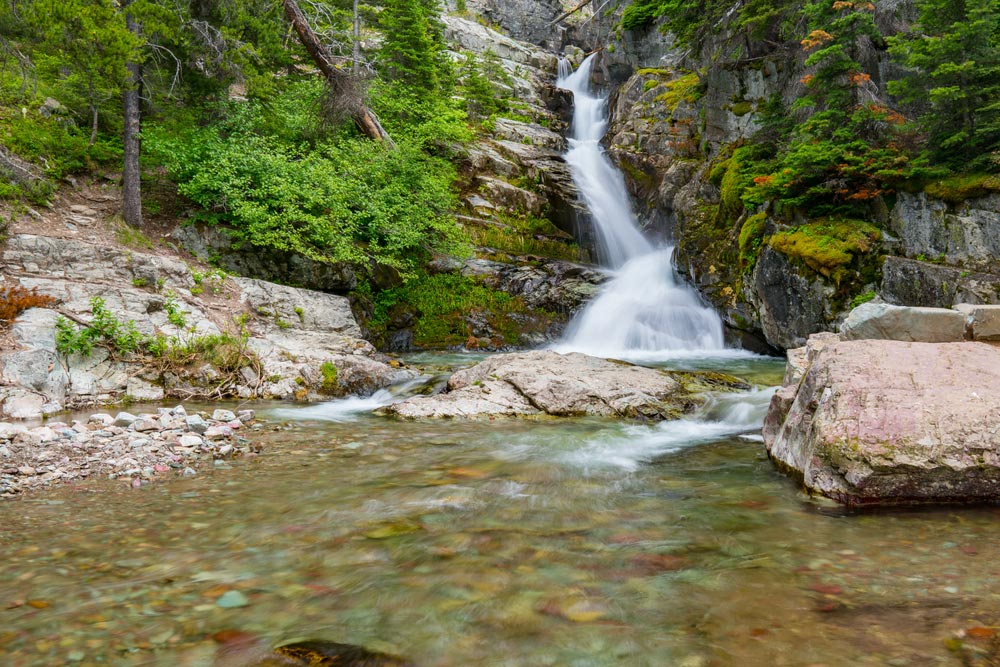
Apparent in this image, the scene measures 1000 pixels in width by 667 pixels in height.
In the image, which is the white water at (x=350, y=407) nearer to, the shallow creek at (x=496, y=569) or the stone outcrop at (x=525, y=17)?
the shallow creek at (x=496, y=569)

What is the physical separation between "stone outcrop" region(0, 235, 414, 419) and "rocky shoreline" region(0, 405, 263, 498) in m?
1.68

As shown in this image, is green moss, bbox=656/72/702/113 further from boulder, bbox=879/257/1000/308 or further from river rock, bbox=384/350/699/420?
river rock, bbox=384/350/699/420

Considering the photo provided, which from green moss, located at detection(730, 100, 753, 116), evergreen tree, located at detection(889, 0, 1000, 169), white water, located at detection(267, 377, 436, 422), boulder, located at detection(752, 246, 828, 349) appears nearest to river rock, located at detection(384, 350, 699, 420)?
white water, located at detection(267, 377, 436, 422)

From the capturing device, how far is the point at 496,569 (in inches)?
122

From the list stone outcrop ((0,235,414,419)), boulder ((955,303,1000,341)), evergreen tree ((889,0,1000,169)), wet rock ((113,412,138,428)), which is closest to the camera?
boulder ((955,303,1000,341))

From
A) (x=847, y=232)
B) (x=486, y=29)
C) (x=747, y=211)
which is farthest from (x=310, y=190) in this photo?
(x=486, y=29)

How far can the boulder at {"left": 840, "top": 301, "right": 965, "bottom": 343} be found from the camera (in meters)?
6.13

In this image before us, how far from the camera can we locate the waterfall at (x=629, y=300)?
46.6 feet

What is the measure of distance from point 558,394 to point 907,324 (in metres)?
4.53

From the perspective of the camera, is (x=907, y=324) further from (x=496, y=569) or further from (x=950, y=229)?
(x=496, y=569)

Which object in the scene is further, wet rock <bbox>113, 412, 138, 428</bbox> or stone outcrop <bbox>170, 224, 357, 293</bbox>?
stone outcrop <bbox>170, 224, 357, 293</bbox>

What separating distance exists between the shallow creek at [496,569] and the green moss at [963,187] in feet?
25.9

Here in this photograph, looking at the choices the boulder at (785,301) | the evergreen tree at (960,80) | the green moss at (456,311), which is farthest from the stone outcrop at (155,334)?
the evergreen tree at (960,80)

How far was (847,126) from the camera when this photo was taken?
10867mm
